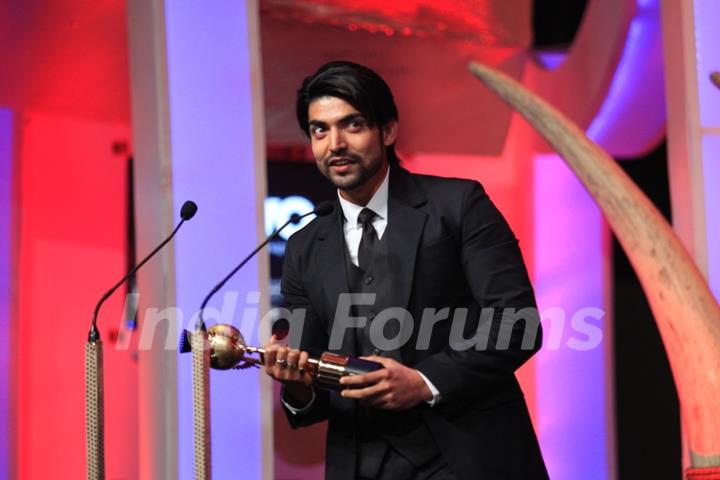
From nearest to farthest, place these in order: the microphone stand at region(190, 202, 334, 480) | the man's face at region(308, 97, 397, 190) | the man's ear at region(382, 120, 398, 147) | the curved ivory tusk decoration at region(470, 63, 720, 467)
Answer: the microphone stand at region(190, 202, 334, 480)
the curved ivory tusk decoration at region(470, 63, 720, 467)
the man's face at region(308, 97, 397, 190)
the man's ear at region(382, 120, 398, 147)

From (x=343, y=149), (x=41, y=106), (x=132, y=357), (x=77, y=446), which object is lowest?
(x=77, y=446)

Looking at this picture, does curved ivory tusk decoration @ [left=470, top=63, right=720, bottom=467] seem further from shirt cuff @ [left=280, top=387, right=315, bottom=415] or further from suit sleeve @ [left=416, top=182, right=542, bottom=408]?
shirt cuff @ [left=280, top=387, right=315, bottom=415]

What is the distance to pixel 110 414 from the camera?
6801mm

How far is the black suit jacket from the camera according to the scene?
8.60ft

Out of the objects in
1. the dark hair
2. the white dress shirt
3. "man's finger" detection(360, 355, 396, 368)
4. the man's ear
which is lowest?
"man's finger" detection(360, 355, 396, 368)

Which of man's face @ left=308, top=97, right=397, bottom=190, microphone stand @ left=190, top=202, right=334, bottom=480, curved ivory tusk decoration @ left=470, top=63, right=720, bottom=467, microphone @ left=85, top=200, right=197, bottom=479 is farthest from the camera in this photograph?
man's face @ left=308, top=97, right=397, bottom=190

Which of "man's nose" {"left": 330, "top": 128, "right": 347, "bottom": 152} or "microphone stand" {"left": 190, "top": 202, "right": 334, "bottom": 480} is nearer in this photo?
"microphone stand" {"left": 190, "top": 202, "right": 334, "bottom": 480}

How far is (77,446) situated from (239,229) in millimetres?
3278

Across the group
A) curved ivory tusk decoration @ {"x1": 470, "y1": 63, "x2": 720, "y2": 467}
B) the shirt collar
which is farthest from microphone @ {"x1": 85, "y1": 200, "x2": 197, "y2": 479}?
curved ivory tusk decoration @ {"x1": 470, "y1": 63, "x2": 720, "y2": 467}

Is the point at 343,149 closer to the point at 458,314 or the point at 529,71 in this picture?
the point at 458,314

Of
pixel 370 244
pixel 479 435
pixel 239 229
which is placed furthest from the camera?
pixel 239 229

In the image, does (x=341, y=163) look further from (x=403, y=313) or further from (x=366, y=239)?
(x=403, y=313)

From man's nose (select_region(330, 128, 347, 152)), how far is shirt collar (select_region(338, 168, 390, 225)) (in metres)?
0.18

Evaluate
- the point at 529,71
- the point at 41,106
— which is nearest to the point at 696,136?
the point at 529,71
